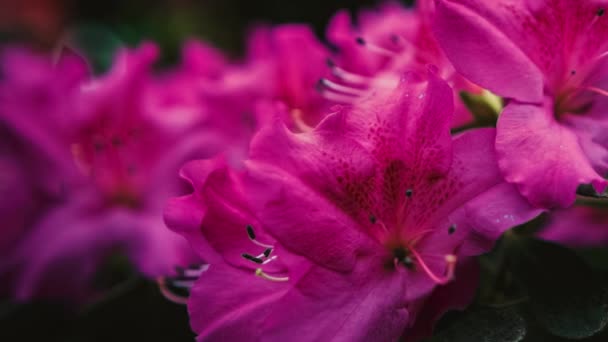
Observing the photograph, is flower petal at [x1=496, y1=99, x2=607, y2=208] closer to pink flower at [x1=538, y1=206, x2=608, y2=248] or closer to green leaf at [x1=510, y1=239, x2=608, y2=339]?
green leaf at [x1=510, y1=239, x2=608, y2=339]

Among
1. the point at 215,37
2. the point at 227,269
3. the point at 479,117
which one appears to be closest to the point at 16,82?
the point at 227,269

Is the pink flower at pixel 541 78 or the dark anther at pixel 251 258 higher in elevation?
the pink flower at pixel 541 78

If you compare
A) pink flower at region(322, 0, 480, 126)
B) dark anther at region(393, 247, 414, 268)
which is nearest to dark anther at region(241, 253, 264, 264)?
dark anther at region(393, 247, 414, 268)

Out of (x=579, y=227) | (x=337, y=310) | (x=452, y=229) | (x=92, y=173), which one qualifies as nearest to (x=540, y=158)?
(x=452, y=229)

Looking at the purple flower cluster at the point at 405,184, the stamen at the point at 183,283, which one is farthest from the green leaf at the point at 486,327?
the stamen at the point at 183,283

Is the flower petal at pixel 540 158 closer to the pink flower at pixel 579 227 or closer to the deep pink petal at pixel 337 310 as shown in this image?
the deep pink petal at pixel 337 310

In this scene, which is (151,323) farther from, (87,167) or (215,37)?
(215,37)
